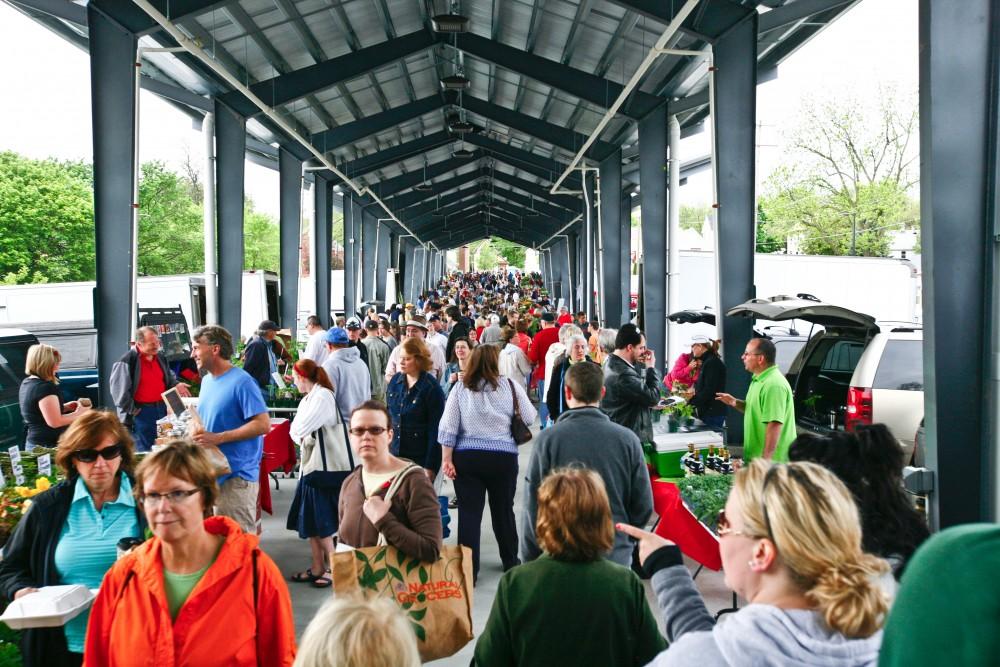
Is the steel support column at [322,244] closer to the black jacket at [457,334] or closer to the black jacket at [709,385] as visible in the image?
the black jacket at [457,334]

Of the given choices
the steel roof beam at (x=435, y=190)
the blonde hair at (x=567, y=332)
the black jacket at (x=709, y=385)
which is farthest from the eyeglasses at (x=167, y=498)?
the steel roof beam at (x=435, y=190)

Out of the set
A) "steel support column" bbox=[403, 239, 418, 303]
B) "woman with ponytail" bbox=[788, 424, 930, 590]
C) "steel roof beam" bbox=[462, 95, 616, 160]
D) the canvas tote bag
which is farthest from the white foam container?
"steel support column" bbox=[403, 239, 418, 303]

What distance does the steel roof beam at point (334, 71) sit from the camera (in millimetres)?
16516

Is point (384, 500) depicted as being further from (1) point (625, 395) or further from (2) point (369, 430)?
(1) point (625, 395)

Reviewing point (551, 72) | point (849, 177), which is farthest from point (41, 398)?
point (849, 177)

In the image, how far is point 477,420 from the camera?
237 inches

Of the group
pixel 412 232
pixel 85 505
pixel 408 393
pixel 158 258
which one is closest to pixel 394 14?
pixel 408 393

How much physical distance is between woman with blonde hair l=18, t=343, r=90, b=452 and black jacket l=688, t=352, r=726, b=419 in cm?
580

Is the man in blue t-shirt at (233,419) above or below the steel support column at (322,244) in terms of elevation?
below

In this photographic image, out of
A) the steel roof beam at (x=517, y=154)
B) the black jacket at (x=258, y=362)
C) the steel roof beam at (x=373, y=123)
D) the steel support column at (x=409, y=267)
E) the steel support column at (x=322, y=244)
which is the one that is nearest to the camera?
the black jacket at (x=258, y=362)

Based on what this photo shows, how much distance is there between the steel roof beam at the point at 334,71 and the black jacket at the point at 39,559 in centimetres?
1405

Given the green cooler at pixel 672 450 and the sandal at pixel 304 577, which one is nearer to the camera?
the sandal at pixel 304 577

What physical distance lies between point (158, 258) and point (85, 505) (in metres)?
66.0

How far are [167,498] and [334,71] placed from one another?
15620 millimetres
